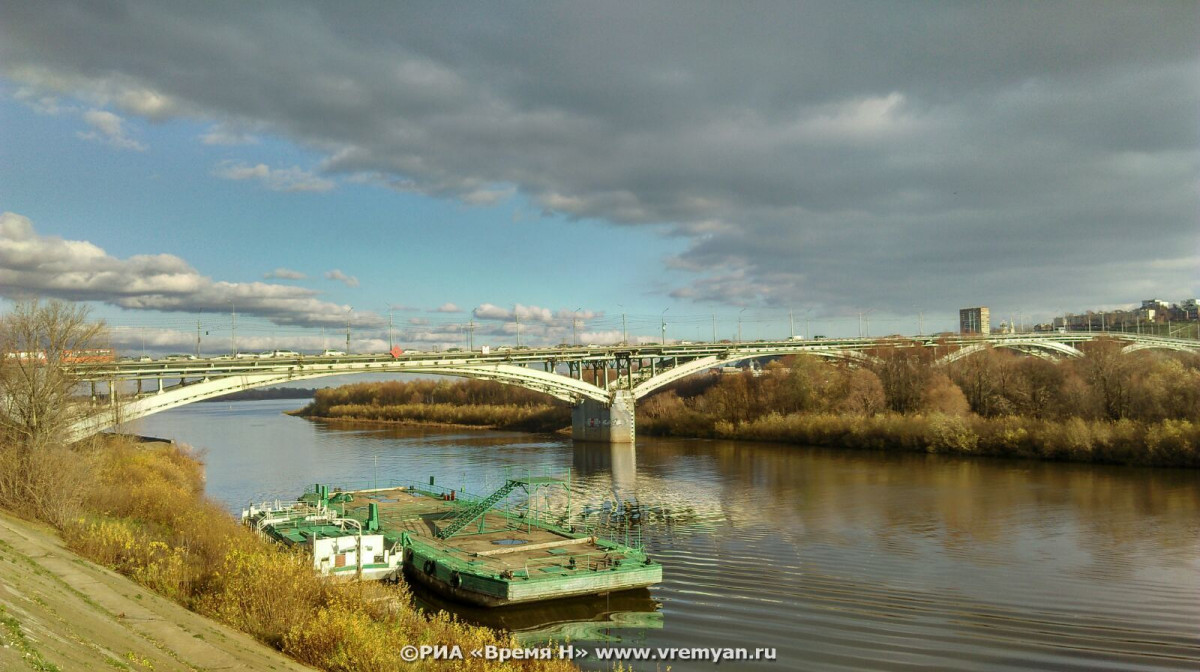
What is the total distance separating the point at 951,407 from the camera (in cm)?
6056

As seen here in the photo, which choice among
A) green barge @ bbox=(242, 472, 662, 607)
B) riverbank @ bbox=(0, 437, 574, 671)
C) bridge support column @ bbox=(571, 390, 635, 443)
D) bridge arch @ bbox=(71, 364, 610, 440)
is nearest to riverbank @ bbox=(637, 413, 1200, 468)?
bridge support column @ bbox=(571, 390, 635, 443)

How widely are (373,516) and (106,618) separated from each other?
47.4ft

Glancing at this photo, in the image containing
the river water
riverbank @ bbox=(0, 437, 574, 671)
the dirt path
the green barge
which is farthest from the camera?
the green barge

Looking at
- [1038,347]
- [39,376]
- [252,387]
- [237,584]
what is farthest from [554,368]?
[1038,347]

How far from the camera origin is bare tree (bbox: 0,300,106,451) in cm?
2569

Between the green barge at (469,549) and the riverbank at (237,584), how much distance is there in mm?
1890

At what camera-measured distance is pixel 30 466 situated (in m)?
22.0

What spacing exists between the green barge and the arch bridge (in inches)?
535

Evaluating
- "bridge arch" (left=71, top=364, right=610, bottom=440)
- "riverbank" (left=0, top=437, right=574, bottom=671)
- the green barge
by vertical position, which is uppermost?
"bridge arch" (left=71, top=364, right=610, bottom=440)

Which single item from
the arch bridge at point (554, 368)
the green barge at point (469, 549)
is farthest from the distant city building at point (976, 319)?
the green barge at point (469, 549)

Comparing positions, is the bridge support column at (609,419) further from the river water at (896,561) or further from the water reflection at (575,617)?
the water reflection at (575,617)

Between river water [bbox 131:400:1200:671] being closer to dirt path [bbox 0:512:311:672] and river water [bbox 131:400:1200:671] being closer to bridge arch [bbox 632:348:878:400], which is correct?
dirt path [bbox 0:512:311:672]

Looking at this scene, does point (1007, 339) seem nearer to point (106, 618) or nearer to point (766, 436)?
point (766, 436)

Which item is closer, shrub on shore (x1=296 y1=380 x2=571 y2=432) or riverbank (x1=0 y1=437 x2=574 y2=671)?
riverbank (x1=0 y1=437 x2=574 y2=671)
